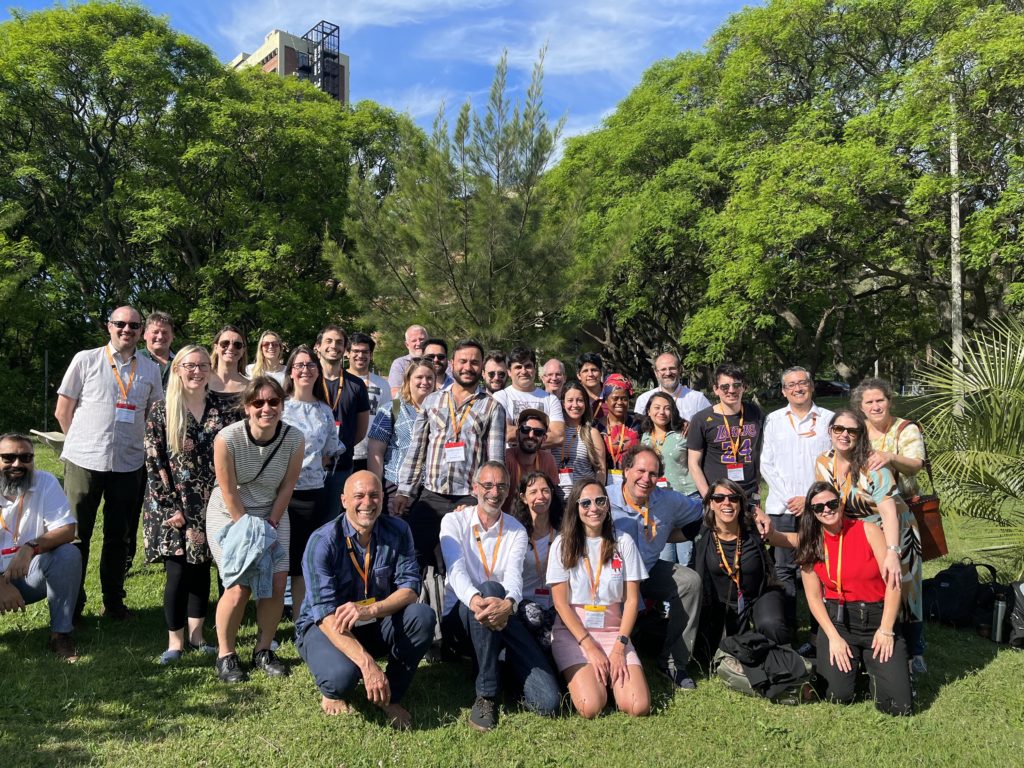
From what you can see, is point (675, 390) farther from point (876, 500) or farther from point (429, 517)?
point (429, 517)

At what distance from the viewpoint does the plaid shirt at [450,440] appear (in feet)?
13.6

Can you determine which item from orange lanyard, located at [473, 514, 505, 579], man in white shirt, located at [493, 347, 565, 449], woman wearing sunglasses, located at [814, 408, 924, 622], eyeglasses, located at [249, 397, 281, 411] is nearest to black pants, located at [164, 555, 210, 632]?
eyeglasses, located at [249, 397, 281, 411]

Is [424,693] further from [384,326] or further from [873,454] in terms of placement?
[384,326]

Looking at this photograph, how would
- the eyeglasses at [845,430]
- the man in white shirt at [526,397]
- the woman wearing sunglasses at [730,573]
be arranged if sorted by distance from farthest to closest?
the man in white shirt at [526,397] → the woman wearing sunglasses at [730,573] → the eyeglasses at [845,430]

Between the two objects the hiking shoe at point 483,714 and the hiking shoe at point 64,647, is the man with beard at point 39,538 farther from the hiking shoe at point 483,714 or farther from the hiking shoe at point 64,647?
the hiking shoe at point 483,714

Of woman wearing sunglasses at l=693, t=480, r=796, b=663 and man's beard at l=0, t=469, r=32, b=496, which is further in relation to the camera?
woman wearing sunglasses at l=693, t=480, r=796, b=663

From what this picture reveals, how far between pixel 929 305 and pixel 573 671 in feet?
66.7

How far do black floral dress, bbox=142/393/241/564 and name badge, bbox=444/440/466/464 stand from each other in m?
1.26

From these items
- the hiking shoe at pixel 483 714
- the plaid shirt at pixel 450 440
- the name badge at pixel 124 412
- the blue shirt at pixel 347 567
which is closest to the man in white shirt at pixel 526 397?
the plaid shirt at pixel 450 440

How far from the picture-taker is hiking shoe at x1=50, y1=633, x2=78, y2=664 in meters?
3.90

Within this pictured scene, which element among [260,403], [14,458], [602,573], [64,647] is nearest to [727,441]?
[602,573]

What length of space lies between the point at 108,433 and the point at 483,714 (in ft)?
9.23

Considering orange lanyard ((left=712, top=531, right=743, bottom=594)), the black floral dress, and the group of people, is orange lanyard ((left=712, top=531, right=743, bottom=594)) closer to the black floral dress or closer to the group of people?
the group of people

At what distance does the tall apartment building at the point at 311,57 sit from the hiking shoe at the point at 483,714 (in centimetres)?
7275
